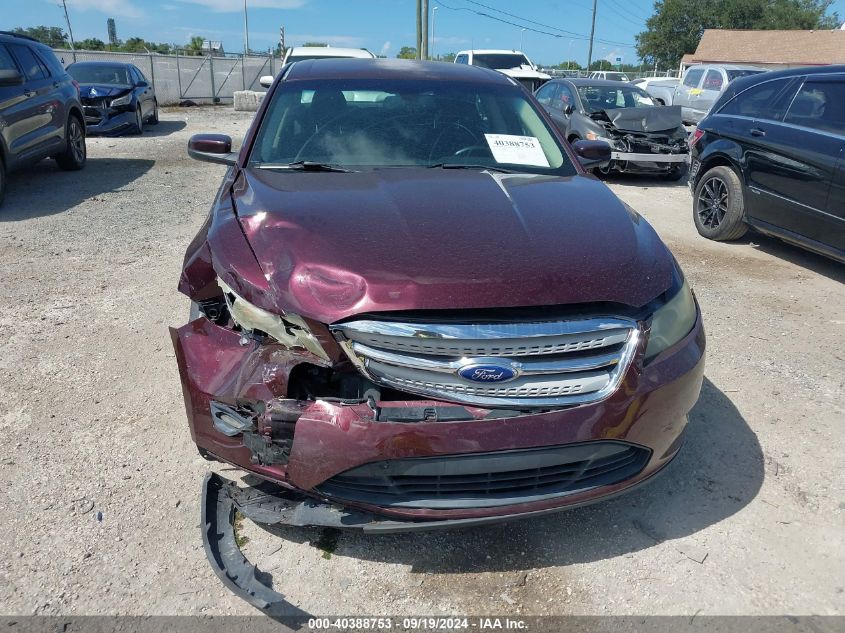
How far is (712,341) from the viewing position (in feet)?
14.2

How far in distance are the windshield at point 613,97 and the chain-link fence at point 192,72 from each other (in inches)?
666

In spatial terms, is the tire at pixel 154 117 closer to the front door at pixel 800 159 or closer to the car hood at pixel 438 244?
the front door at pixel 800 159

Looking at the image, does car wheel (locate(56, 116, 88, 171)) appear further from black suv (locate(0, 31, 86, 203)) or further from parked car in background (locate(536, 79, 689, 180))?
parked car in background (locate(536, 79, 689, 180))

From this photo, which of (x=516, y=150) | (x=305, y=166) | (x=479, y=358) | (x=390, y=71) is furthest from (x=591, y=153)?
(x=479, y=358)

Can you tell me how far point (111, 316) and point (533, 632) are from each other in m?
3.60

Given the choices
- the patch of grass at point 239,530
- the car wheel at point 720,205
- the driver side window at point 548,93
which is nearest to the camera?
the patch of grass at point 239,530

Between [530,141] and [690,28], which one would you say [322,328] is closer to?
[530,141]

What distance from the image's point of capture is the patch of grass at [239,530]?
97.0 inches

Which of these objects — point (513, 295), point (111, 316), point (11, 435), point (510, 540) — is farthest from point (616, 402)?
point (111, 316)

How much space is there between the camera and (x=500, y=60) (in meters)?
18.9

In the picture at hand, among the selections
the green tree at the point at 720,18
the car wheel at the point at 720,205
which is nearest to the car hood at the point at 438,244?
the car wheel at the point at 720,205

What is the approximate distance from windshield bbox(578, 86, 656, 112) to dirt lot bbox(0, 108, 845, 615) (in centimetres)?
719

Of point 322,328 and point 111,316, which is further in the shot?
point 111,316

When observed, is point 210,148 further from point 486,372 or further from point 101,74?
point 101,74
